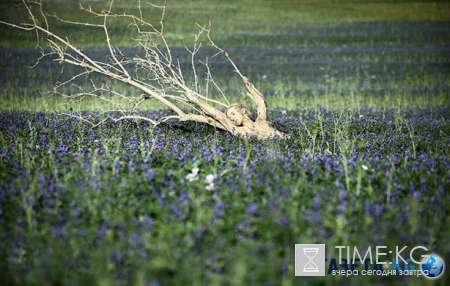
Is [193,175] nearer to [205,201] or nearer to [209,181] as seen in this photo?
[209,181]

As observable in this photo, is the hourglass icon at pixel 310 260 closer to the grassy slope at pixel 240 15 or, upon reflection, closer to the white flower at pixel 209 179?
the white flower at pixel 209 179

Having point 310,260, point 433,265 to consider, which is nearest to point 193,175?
point 310,260

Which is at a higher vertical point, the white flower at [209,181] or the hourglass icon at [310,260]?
the white flower at [209,181]

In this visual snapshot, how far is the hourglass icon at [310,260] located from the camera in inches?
209

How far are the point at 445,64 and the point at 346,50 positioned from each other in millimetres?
5576

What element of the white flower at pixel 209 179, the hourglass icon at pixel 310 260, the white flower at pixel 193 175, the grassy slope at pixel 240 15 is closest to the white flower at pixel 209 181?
the white flower at pixel 209 179

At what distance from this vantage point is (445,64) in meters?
28.2

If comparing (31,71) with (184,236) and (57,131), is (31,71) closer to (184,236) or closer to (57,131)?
(57,131)

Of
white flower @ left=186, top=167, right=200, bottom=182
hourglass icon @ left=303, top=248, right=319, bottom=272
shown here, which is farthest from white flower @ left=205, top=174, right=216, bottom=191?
hourglass icon @ left=303, top=248, right=319, bottom=272

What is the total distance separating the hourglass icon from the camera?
530 centimetres

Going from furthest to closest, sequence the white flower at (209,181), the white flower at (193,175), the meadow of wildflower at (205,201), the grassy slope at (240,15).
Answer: the grassy slope at (240,15)
the white flower at (193,175)
the white flower at (209,181)
the meadow of wildflower at (205,201)

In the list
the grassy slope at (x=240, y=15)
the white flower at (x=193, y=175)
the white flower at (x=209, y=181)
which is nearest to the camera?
the white flower at (x=209, y=181)

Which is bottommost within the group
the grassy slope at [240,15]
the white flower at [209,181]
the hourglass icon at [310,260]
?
the hourglass icon at [310,260]

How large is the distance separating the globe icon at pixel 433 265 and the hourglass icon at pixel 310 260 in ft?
2.46
